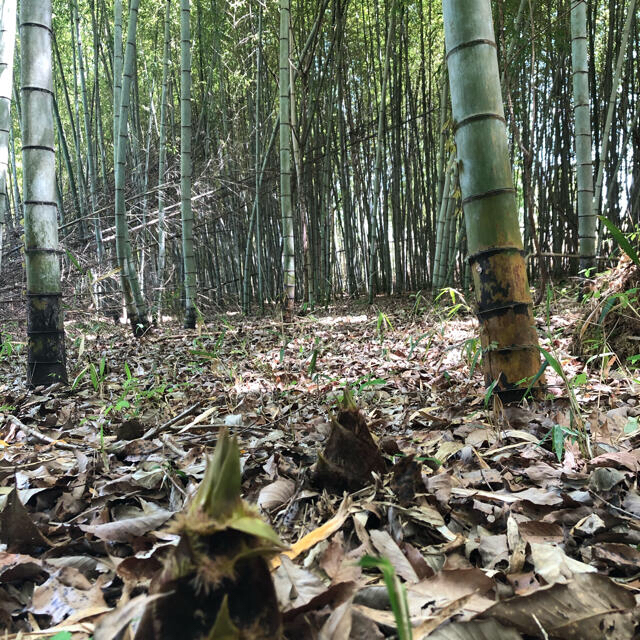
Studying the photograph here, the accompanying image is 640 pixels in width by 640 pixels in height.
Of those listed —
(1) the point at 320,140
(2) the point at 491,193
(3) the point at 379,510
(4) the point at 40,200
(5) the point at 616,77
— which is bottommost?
(3) the point at 379,510

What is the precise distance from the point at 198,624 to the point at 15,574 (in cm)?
49

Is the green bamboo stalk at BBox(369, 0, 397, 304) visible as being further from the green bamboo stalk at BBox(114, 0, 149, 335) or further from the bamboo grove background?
the green bamboo stalk at BBox(114, 0, 149, 335)

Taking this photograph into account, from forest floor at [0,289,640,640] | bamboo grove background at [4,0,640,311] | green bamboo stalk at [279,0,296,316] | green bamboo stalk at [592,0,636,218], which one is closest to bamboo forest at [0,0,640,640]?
forest floor at [0,289,640,640]

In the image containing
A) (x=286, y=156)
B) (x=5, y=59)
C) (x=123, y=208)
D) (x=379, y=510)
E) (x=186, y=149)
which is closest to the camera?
(x=379, y=510)

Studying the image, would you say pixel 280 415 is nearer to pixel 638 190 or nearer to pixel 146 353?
pixel 146 353

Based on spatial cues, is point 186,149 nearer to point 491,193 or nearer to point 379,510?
point 491,193

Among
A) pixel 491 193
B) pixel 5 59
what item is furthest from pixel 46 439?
pixel 5 59

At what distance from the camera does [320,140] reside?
688 cm

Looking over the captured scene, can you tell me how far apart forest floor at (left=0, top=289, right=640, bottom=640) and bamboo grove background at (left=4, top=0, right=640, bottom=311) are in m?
3.67

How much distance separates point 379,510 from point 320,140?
6720mm

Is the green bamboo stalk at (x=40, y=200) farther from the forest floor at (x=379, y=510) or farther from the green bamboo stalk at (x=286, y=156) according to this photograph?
the green bamboo stalk at (x=286, y=156)

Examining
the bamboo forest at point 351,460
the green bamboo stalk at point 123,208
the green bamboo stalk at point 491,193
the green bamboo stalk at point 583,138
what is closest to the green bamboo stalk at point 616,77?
the green bamboo stalk at point 583,138

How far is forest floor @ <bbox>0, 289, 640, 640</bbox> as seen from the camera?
56cm

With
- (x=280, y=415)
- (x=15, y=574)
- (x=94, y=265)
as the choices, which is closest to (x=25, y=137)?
(x=280, y=415)
